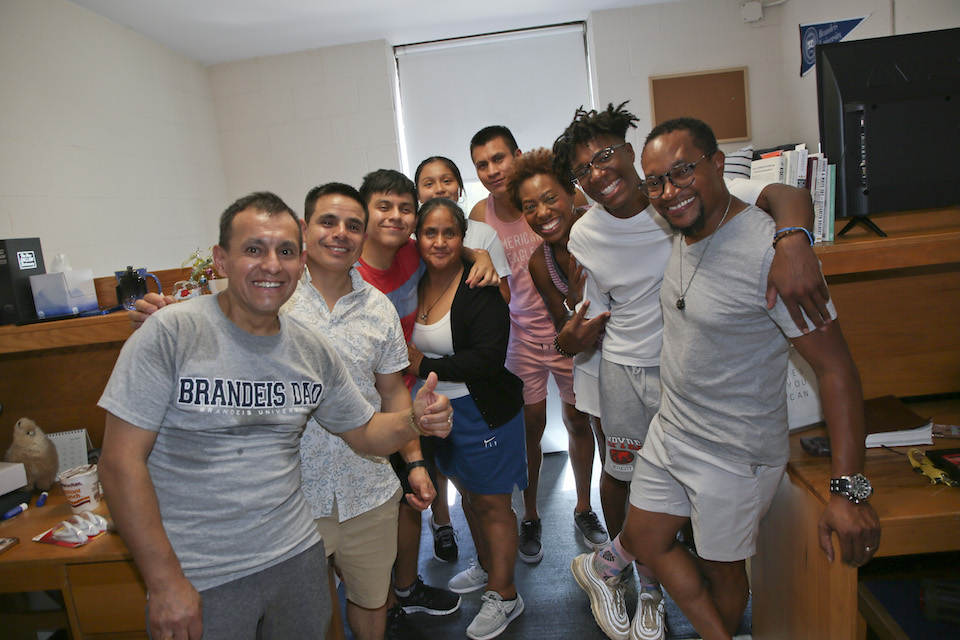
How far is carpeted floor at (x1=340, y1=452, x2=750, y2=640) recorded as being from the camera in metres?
2.07

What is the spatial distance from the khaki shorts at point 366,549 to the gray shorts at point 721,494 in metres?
0.86

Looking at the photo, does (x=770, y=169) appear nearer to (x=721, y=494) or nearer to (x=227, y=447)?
(x=721, y=494)

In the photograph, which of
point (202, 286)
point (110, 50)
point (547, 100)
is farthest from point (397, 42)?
point (202, 286)

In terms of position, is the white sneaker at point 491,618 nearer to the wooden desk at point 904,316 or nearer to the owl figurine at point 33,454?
the wooden desk at point 904,316

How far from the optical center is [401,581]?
224cm

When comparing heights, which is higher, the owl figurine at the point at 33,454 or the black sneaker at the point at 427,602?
the owl figurine at the point at 33,454

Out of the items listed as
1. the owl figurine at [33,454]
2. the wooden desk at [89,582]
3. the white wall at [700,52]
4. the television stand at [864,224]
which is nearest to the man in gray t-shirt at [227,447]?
the wooden desk at [89,582]

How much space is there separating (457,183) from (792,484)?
1.87 metres

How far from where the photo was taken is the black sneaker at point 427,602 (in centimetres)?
222

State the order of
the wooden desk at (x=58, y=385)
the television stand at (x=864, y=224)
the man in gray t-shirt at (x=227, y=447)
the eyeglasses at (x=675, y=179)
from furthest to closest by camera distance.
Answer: the wooden desk at (x=58, y=385), the television stand at (x=864, y=224), the eyeglasses at (x=675, y=179), the man in gray t-shirt at (x=227, y=447)

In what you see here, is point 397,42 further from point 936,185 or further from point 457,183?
point 936,185

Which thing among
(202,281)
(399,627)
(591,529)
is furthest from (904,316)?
(202,281)

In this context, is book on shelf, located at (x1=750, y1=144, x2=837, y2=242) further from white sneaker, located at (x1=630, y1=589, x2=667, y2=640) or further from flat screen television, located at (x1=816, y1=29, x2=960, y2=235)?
white sneaker, located at (x1=630, y1=589, x2=667, y2=640)

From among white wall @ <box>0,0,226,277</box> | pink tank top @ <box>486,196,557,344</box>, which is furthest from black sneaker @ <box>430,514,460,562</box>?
white wall @ <box>0,0,226,277</box>
